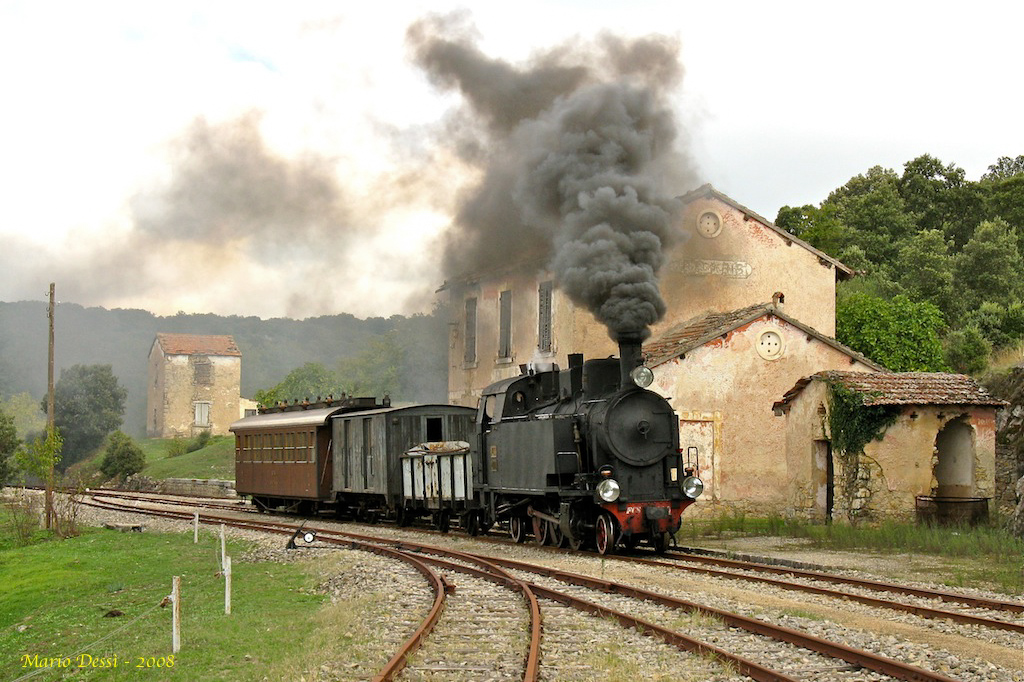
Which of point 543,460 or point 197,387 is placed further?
point 197,387

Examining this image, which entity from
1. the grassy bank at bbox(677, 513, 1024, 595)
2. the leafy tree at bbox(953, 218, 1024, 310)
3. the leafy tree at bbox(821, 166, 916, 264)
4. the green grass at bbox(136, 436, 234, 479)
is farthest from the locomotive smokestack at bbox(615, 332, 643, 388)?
the leafy tree at bbox(821, 166, 916, 264)

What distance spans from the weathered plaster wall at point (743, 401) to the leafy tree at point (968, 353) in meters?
9.27

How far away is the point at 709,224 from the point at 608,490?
1517cm

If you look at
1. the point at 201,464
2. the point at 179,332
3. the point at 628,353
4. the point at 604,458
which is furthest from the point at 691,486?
the point at 179,332

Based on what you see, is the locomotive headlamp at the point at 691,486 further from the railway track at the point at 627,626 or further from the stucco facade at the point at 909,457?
the stucco facade at the point at 909,457

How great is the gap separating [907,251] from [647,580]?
34.1 metres

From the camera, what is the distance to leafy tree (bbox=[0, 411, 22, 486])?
45406 mm

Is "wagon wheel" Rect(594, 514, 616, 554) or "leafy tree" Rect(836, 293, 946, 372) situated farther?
"leafy tree" Rect(836, 293, 946, 372)

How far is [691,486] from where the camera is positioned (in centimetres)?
1592

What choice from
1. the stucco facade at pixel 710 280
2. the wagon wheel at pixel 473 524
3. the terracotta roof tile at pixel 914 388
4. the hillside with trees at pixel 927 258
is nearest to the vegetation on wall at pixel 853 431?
the terracotta roof tile at pixel 914 388

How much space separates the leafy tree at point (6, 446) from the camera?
45.4m

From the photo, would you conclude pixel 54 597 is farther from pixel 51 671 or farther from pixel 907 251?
pixel 907 251

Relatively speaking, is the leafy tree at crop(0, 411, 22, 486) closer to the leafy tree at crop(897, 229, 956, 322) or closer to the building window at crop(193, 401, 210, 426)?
the building window at crop(193, 401, 210, 426)

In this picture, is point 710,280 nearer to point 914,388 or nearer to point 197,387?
point 914,388
